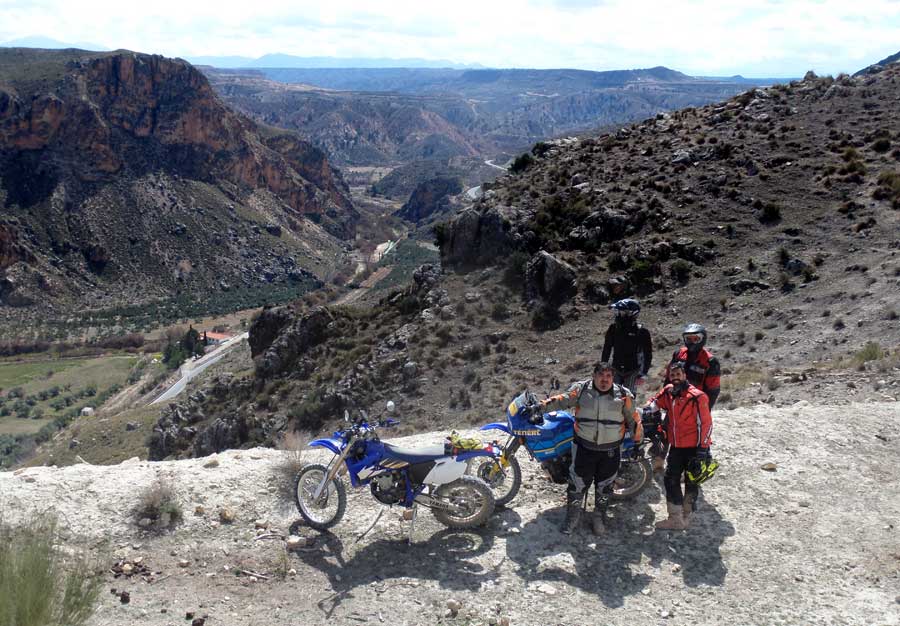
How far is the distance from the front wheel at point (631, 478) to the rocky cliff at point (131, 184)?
92.0 m

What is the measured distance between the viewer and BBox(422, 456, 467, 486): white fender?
636 cm

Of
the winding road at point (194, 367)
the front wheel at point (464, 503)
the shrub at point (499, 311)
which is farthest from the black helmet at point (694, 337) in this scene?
the winding road at point (194, 367)

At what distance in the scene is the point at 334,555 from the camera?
618cm

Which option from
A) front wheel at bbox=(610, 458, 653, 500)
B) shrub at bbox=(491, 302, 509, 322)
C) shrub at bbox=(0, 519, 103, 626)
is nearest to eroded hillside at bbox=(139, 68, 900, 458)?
shrub at bbox=(491, 302, 509, 322)

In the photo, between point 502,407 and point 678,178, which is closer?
point 502,407

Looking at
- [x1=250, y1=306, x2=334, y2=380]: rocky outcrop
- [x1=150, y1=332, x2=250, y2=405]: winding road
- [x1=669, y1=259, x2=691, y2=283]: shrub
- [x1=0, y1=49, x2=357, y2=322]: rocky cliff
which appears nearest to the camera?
[x1=669, y1=259, x2=691, y2=283]: shrub

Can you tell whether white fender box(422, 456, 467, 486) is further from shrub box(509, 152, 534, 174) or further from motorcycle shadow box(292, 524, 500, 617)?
shrub box(509, 152, 534, 174)

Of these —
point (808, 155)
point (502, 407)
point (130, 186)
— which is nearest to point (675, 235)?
point (808, 155)

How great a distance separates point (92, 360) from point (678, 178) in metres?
62.9

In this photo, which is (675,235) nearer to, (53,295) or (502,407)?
(502,407)

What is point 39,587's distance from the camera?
14.2 ft

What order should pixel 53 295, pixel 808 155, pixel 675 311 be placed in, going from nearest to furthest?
pixel 675 311, pixel 808 155, pixel 53 295

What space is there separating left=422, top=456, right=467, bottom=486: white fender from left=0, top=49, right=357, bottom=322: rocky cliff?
91.5m

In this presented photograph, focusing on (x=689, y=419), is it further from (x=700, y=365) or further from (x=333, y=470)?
(x=333, y=470)
